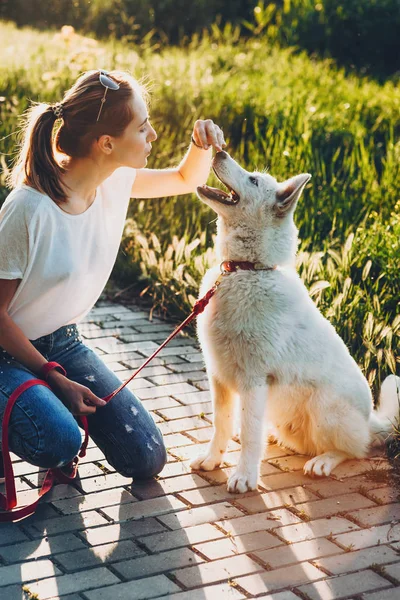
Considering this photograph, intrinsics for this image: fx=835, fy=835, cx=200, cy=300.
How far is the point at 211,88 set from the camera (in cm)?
929

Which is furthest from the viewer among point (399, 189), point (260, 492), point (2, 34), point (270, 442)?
point (2, 34)

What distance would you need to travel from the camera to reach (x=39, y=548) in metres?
3.00

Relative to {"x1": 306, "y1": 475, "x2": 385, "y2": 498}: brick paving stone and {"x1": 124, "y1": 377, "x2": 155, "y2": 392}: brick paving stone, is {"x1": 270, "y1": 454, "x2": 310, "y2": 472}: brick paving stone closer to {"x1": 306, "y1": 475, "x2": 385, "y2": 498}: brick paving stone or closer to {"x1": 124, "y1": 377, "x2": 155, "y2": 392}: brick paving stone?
{"x1": 306, "y1": 475, "x2": 385, "y2": 498}: brick paving stone

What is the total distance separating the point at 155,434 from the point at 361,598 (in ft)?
3.99

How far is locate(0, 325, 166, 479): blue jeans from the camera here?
323 cm

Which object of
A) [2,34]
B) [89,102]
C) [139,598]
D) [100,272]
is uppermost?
[2,34]

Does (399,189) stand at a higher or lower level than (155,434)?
higher

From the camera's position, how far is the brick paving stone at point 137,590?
2715 millimetres

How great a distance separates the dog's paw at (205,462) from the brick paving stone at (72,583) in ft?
3.01

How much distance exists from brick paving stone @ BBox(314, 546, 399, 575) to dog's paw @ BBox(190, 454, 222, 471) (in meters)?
0.83

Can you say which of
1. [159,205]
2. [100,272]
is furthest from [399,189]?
[100,272]

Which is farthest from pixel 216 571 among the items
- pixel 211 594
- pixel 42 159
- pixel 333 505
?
pixel 42 159

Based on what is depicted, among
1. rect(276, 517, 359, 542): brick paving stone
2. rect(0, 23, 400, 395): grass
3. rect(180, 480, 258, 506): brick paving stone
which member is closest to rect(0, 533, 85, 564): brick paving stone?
rect(180, 480, 258, 506): brick paving stone

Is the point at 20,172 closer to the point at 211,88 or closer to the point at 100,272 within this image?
the point at 100,272
